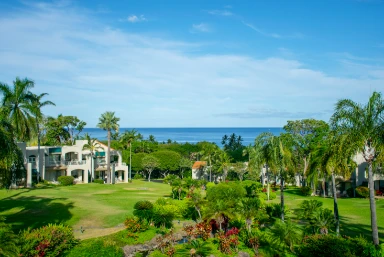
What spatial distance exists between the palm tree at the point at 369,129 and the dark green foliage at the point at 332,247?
1028mm

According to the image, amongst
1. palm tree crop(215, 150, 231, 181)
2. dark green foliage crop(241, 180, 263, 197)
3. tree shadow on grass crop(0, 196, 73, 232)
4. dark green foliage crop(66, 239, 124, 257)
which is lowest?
dark green foliage crop(66, 239, 124, 257)

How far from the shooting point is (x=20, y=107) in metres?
39.0

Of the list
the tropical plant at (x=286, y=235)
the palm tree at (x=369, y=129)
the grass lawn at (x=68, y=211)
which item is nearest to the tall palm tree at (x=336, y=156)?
the palm tree at (x=369, y=129)

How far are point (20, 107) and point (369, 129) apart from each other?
120 feet

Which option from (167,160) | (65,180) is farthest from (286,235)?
(167,160)

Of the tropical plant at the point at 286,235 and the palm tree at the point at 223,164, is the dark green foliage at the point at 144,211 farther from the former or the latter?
the palm tree at the point at 223,164

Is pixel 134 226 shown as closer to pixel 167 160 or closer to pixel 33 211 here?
pixel 33 211

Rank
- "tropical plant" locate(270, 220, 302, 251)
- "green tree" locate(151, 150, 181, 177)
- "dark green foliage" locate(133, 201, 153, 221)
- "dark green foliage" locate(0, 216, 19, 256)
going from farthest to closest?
1. "green tree" locate(151, 150, 181, 177)
2. "dark green foliage" locate(133, 201, 153, 221)
3. "tropical plant" locate(270, 220, 302, 251)
4. "dark green foliage" locate(0, 216, 19, 256)

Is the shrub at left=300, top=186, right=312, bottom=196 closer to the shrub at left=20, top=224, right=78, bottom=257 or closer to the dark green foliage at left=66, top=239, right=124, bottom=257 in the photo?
the dark green foliage at left=66, top=239, right=124, bottom=257

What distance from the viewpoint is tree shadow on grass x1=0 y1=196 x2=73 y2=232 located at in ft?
79.6

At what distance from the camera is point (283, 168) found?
1005 inches

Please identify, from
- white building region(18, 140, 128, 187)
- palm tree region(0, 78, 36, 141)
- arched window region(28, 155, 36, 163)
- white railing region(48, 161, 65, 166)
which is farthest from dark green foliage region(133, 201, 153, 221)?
white railing region(48, 161, 65, 166)

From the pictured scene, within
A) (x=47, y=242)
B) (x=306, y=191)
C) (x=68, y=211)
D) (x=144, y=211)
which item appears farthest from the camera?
(x=306, y=191)

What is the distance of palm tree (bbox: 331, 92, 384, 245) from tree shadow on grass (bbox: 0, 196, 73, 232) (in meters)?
20.9
